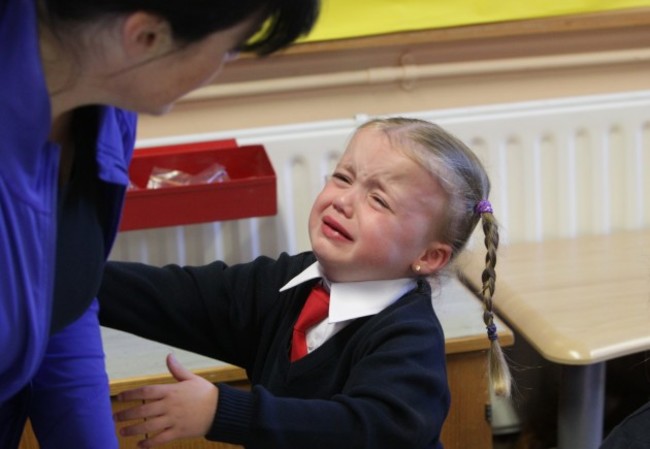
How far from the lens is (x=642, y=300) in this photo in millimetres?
1729

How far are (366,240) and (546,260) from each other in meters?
0.96

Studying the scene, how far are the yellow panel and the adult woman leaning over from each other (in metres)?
1.15

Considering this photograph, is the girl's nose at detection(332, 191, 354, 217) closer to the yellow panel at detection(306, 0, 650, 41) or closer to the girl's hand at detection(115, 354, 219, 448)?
the girl's hand at detection(115, 354, 219, 448)

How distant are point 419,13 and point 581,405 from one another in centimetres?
91

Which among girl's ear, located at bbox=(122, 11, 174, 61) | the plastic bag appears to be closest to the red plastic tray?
the plastic bag

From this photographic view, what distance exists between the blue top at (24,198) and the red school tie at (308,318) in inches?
16.2

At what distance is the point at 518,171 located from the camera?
2.11 meters

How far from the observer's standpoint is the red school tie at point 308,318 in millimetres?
1152

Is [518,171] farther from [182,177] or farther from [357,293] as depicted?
[357,293]

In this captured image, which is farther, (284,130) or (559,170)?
(559,170)

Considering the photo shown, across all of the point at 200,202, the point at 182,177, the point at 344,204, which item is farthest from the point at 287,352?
the point at 182,177

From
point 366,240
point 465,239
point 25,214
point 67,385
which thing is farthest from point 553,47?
point 25,214

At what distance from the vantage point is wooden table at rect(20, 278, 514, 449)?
1.56 meters

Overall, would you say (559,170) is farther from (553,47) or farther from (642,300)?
(642,300)
